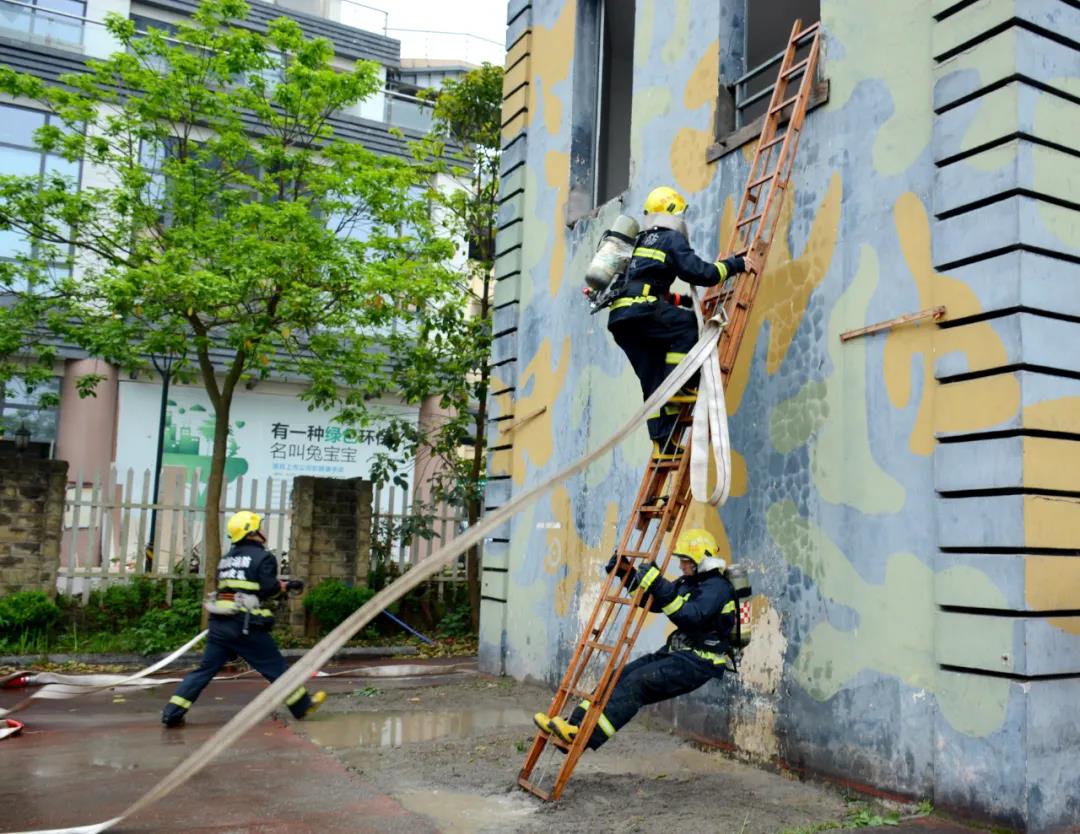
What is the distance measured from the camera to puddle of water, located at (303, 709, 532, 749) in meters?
7.23

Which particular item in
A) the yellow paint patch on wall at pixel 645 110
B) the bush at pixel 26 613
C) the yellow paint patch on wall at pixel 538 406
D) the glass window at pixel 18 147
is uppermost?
the glass window at pixel 18 147

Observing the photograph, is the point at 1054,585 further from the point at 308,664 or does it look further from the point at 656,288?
the point at 308,664

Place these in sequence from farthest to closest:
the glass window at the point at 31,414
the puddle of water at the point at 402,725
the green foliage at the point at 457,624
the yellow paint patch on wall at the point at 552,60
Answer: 1. the glass window at the point at 31,414
2. the green foliage at the point at 457,624
3. the yellow paint patch on wall at the point at 552,60
4. the puddle of water at the point at 402,725

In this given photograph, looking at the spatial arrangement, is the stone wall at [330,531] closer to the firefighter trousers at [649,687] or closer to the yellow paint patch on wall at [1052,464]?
the firefighter trousers at [649,687]

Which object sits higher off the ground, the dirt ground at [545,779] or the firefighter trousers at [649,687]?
the firefighter trousers at [649,687]

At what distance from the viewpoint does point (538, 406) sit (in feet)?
32.0

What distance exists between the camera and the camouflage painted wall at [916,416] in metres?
4.84

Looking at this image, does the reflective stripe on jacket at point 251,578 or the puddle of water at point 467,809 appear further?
the reflective stripe on jacket at point 251,578

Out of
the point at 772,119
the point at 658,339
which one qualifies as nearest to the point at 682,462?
the point at 658,339

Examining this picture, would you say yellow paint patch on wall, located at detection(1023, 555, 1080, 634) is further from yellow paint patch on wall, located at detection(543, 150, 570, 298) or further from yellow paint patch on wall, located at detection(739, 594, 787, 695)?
yellow paint patch on wall, located at detection(543, 150, 570, 298)

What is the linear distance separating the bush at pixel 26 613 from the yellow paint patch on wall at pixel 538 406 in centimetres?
574

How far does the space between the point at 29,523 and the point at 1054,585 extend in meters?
10.8

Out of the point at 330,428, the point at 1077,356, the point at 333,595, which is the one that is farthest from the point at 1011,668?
the point at 330,428

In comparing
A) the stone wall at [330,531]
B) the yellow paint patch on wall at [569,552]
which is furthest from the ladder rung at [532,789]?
the stone wall at [330,531]
